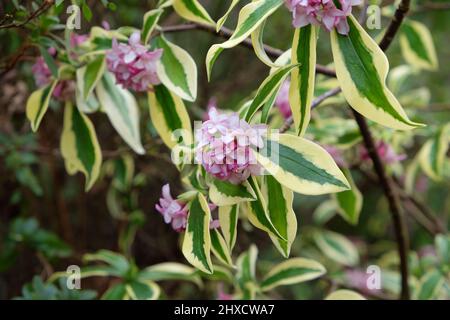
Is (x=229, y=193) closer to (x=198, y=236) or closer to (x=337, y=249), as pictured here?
(x=198, y=236)

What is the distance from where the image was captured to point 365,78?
66cm

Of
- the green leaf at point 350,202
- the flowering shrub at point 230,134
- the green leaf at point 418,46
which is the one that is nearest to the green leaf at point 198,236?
the flowering shrub at point 230,134

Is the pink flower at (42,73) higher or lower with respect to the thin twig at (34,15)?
lower

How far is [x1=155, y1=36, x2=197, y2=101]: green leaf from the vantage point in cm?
80

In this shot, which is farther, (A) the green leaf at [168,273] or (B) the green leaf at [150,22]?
(A) the green leaf at [168,273]

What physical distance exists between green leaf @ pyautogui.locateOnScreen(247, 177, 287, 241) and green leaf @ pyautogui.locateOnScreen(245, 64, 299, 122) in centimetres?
8

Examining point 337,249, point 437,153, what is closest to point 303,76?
point 437,153

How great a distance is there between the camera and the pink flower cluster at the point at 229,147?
606mm

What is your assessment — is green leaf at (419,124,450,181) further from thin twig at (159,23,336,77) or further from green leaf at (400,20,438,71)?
thin twig at (159,23,336,77)

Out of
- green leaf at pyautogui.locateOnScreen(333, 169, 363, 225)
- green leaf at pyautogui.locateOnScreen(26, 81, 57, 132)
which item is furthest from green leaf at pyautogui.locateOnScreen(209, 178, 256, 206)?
green leaf at pyautogui.locateOnScreen(333, 169, 363, 225)

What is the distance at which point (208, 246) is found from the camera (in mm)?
669

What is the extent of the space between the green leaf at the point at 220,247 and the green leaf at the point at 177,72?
0.18m

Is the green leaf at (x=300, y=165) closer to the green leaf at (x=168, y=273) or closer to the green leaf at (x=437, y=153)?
the green leaf at (x=168, y=273)
